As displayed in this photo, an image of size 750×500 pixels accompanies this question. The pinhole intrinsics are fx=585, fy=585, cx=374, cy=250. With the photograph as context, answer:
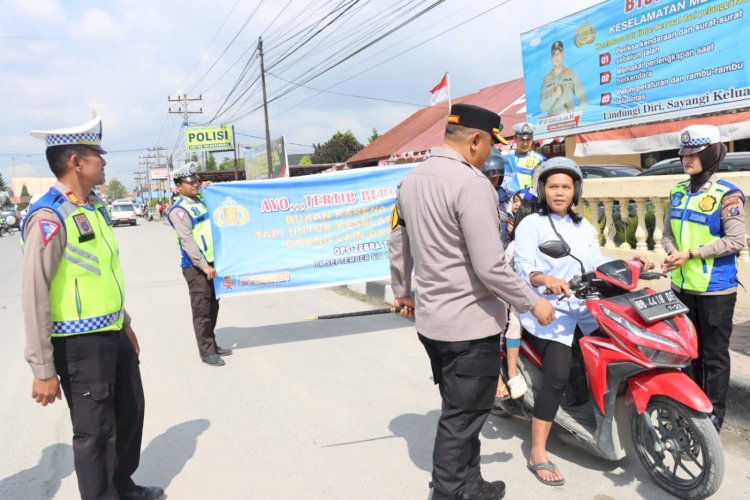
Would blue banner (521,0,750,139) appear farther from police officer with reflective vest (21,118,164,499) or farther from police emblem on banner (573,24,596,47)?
police officer with reflective vest (21,118,164,499)

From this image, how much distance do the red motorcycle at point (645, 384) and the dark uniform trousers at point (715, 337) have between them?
504mm

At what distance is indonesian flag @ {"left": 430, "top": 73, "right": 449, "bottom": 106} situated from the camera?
12.0m

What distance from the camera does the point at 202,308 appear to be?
18.2 ft

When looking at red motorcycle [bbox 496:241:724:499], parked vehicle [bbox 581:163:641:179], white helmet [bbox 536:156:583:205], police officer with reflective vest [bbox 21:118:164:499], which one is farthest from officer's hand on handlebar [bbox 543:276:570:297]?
parked vehicle [bbox 581:163:641:179]

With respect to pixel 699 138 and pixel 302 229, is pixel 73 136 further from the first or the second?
pixel 302 229

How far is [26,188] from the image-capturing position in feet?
404

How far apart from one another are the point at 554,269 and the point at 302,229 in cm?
392

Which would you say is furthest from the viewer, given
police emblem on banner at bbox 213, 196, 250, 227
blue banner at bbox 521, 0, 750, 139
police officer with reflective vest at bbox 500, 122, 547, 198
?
blue banner at bbox 521, 0, 750, 139

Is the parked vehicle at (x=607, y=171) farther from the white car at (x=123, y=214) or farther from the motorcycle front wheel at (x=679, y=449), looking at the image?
the white car at (x=123, y=214)

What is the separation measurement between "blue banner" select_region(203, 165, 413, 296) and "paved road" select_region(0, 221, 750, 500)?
66 cm

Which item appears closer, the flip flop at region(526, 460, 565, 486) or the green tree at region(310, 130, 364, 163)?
the flip flop at region(526, 460, 565, 486)

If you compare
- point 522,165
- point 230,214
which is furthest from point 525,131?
point 230,214

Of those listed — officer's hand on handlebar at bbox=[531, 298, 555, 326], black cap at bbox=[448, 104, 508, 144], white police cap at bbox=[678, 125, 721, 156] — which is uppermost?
black cap at bbox=[448, 104, 508, 144]

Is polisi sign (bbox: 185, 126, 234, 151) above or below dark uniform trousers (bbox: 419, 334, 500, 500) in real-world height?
above
